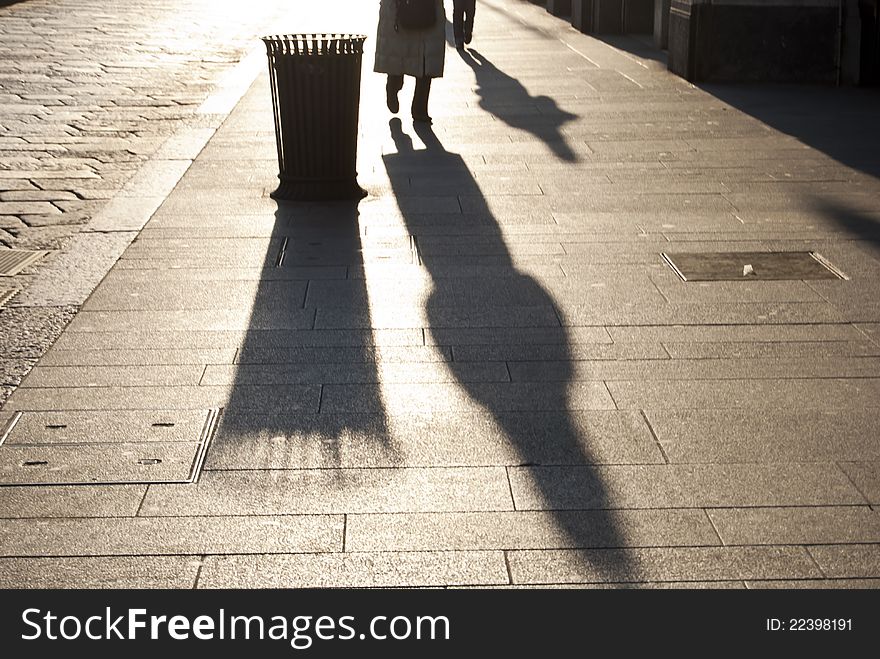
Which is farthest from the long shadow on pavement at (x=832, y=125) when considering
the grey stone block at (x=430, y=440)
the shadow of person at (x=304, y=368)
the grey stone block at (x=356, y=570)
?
the grey stone block at (x=356, y=570)

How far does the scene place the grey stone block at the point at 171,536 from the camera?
3871mm

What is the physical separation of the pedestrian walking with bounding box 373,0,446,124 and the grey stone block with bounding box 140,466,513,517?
23.8 ft

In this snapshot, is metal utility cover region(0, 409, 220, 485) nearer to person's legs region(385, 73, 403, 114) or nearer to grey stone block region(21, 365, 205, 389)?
grey stone block region(21, 365, 205, 389)

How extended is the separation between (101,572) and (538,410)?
1.82m

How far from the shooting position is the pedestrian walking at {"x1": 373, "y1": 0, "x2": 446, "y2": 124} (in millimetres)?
11016

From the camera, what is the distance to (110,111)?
13.3m

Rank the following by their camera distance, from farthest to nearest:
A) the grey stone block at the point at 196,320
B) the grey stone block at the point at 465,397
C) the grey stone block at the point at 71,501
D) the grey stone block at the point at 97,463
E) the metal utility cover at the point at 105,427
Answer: the grey stone block at the point at 196,320 < the grey stone block at the point at 465,397 < the metal utility cover at the point at 105,427 < the grey stone block at the point at 97,463 < the grey stone block at the point at 71,501

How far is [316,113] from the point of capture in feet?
27.8

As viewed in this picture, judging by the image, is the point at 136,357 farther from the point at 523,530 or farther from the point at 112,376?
the point at 523,530

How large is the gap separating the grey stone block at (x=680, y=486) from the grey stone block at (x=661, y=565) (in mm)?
316

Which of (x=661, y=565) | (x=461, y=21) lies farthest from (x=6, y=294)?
(x=461, y=21)

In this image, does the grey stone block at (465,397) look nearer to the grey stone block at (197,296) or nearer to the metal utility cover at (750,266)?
the grey stone block at (197,296)
